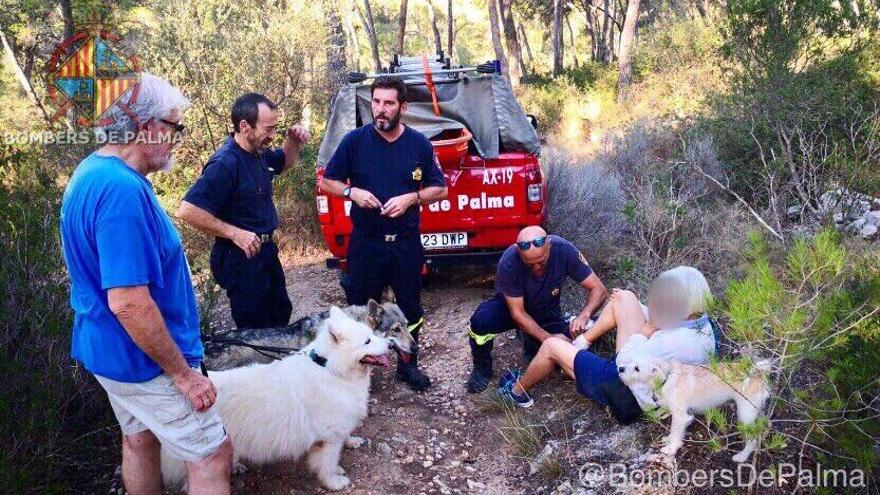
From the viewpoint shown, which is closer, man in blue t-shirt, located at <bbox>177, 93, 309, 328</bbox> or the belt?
man in blue t-shirt, located at <bbox>177, 93, 309, 328</bbox>

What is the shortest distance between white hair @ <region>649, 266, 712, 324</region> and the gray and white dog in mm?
1738

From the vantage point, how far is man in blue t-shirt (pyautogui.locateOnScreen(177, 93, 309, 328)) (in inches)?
149

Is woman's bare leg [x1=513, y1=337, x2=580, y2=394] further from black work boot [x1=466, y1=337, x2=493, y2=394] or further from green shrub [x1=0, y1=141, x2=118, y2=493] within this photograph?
green shrub [x1=0, y1=141, x2=118, y2=493]

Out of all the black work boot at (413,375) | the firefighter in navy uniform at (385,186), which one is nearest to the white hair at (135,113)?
the firefighter in navy uniform at (385,186)

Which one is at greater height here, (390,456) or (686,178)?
(686,178)

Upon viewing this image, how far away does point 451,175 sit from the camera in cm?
603

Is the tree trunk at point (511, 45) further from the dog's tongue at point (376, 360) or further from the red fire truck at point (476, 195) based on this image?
the dog's tongue at point (376, 360)

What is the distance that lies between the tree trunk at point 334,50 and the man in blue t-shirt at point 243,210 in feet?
23.9

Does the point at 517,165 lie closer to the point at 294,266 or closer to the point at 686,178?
the point at 686,178

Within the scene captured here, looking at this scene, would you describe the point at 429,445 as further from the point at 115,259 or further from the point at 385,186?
the point at 115,259

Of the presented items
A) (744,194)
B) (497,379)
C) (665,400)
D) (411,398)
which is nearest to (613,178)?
(744,194)

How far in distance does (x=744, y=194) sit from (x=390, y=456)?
5980 millimetres

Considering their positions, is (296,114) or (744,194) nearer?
(744,194)

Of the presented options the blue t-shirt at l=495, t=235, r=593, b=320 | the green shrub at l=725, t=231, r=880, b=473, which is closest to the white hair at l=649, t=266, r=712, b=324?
the green shrub at l=725, t=231, r=880, b=473
